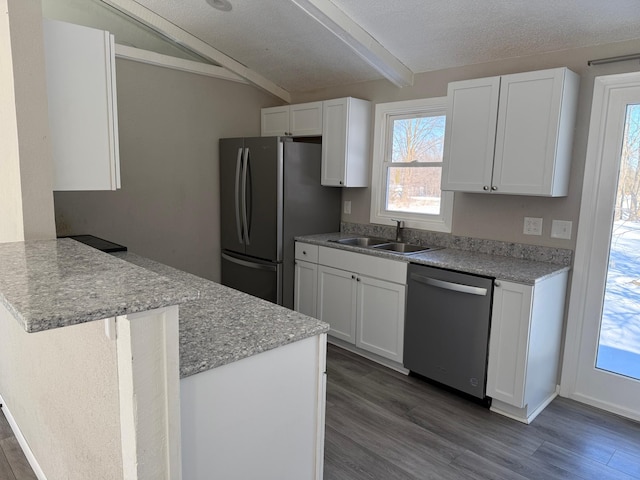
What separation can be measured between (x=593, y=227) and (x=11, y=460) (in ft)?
11.6

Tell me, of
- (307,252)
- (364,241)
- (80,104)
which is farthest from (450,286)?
(80,104)

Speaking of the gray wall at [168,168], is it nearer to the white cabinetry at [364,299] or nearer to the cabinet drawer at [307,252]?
the cabinet drawer at [307,252]

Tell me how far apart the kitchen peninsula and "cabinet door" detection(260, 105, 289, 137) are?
8.69 ft

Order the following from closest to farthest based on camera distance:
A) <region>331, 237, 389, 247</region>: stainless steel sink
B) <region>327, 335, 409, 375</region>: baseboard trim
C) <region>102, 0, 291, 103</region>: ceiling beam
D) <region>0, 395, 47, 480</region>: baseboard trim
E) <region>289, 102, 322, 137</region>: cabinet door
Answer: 1. <region>0, 395, 47, 480</region>: baseboard trim
2. <region>327, 335, 409, 375</region>: baseboard trim
3. <region>102, 0, 291, 103</region>: ceiling beam
4. <region>331, 237, 389, 247</region>: stainless steel sink
5. <region>289, 102, 322, 137</region>: cabinet door

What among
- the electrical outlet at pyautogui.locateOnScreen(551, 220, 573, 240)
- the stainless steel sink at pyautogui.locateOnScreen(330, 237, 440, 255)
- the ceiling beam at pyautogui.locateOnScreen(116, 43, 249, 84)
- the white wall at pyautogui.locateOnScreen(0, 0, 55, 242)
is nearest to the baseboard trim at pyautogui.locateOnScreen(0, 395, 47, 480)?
the white wall at pyautogui.locateOnScreen(0, 0, 55, 242)

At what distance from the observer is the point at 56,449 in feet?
6.07

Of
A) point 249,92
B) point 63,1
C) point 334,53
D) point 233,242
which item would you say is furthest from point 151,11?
point 233,242

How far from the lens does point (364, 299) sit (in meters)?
3.43

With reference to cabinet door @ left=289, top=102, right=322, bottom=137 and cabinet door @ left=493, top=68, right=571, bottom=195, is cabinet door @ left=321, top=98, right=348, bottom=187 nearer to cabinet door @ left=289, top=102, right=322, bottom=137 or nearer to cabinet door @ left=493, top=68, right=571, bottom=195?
cabinet door @ left=289, top=102, right=322, bottom=137

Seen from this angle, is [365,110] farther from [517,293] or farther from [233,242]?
[517,293]

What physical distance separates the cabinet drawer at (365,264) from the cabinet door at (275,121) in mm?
1397

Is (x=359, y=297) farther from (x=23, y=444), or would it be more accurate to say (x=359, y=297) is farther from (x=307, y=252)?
(x=23, y=444)

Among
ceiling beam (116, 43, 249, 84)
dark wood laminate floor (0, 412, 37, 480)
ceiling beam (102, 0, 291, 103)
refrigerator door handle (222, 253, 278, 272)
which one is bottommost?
dark wood laminate floor (0, 412, 37, 480)

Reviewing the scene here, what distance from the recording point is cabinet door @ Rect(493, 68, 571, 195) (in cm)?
263
